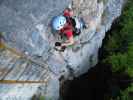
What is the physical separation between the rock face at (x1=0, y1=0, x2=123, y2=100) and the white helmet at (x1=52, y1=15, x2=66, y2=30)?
0.37 ft

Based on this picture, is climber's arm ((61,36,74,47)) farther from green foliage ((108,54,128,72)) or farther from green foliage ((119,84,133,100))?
green foliage ((119,84,133,100))

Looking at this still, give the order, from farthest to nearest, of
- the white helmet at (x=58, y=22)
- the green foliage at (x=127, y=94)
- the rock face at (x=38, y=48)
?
the green foliage at (x=127, y=94), the white helmet at (x=58, y=22), the rock face at (x=38, y=48)

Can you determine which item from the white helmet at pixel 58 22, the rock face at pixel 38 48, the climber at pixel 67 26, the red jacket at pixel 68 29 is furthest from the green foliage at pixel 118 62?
the white helmet at pixel 58 22

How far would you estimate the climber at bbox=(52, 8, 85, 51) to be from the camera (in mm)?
7383

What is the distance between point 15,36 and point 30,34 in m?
0.35

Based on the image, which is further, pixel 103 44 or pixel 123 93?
pixel 103 44

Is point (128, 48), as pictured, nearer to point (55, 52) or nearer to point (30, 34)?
point (55, 52)

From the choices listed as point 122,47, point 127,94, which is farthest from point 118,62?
point 127,94

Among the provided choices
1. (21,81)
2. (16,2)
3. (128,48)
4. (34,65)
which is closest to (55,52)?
(34,65)

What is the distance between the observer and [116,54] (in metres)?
9.22

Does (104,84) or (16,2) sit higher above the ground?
(16,2)

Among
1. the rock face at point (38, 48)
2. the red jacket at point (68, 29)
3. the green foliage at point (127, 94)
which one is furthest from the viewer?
the green foliage at point (127, 94)

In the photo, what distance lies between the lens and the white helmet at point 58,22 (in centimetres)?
735

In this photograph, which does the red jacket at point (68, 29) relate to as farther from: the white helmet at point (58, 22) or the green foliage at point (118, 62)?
the green foliage at point (118, 62)
